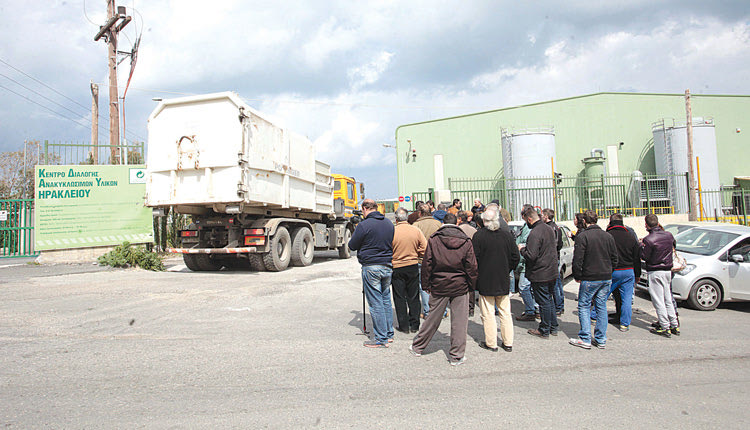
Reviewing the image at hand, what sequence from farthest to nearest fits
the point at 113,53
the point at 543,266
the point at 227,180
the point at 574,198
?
the point at 574,198 → the point at 113,53 → the point at 227,180 → the point at 543,266

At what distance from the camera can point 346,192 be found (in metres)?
17.0

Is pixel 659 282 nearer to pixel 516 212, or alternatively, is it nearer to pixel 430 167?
pixel 516 212

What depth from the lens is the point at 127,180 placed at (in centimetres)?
1343

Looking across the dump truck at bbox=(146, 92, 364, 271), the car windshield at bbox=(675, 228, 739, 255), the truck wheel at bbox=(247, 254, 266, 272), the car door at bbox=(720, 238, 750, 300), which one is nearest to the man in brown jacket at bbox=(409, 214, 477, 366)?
the car door at bbox=(720, 238, 750, 300)

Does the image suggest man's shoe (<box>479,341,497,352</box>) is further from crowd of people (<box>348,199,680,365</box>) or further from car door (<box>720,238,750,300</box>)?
car door (<box>720,238,750,300</box>)

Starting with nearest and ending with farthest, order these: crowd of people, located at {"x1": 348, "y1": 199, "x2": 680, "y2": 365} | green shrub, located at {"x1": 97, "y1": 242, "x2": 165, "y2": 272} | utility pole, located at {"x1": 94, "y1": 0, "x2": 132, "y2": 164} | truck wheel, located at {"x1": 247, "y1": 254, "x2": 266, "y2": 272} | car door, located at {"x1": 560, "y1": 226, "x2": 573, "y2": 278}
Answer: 1. crowd of people, located at {"x1": 348, "y1": 199, "x2": 680, "y2": 365}
2. car door, located at {"x1": 560, "y1": 226, "x2": 573, "y2": 278}
3. truck wheel, located at {"x1": 247, "y1": 254, "x2": 266, "y2": 272}
4. green shrub, located at {"x1": 97, "y1": 242, "x2": 165, "y2": 272}
5. utility pole, located at {"x1": 94, "y1": 0, "x2": 132, "y2": 164}

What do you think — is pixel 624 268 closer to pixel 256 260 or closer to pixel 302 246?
pixel 256 260

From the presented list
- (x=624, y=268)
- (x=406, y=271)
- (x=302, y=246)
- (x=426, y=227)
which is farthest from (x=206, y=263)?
(x=624, y=268)

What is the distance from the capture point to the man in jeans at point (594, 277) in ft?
17.7

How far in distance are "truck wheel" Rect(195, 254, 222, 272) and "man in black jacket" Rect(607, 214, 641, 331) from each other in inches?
374

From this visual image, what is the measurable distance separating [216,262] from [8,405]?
8881 mm

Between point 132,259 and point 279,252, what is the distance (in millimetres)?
4032

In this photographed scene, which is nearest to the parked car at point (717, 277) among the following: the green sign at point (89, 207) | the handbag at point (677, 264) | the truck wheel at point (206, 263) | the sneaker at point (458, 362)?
the handbag at point (677, 264)

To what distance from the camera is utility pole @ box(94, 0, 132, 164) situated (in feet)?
49.2
